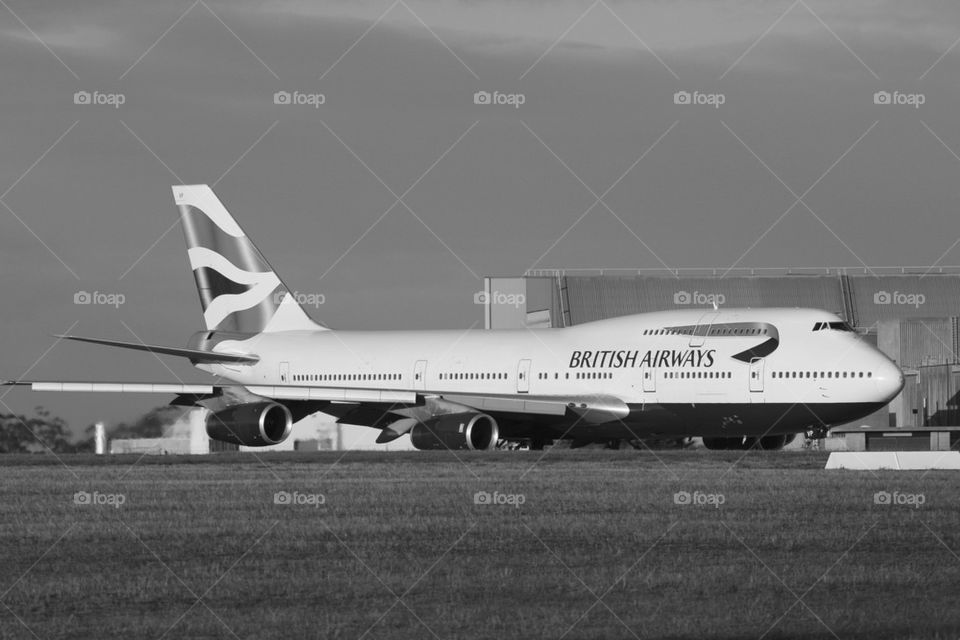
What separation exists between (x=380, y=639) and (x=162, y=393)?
28.8 m

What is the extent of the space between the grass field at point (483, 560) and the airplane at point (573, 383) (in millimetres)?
12756

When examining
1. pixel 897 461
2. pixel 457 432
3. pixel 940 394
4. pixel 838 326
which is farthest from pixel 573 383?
pixel 940 394

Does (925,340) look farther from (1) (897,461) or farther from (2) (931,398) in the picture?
(1) (897,461)

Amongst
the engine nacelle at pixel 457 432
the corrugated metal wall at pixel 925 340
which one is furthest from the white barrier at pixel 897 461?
the corrugated metal wall at pixel 925 340

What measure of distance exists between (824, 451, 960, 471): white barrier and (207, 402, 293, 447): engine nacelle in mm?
13197

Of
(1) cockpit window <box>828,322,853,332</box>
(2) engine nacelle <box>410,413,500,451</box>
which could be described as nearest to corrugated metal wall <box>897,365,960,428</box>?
(1) cockpit window <box>828,322,853,332</box>

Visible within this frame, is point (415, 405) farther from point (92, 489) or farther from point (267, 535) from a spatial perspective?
point (267, 535)

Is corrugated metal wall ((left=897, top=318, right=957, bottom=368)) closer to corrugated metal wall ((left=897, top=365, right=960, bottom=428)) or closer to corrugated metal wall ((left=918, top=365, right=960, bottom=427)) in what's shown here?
corrugated metal wall ((left=897, top=365, right=960, bottom=428))

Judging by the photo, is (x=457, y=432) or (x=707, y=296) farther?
(x=707, y=296)

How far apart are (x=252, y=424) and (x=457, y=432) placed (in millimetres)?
4766

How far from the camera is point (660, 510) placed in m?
17.4

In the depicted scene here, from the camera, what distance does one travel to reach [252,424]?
119 ft

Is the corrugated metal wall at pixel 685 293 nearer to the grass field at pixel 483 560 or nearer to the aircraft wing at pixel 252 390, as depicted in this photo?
the aircraft wing at pixel 252 390

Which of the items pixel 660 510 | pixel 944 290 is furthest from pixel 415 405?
pixel 944 290
